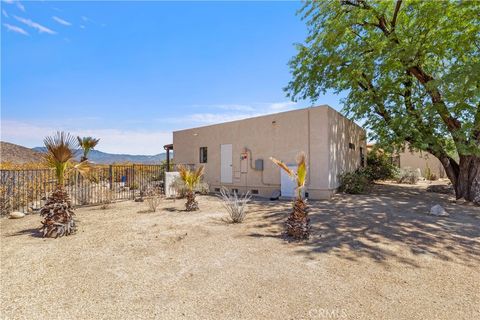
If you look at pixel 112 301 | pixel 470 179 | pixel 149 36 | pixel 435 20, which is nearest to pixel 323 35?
pixel 435 20

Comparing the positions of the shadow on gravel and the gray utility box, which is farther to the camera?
the gray utility box

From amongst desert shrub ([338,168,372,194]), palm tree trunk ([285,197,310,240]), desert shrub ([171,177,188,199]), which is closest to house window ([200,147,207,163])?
desert shrub ([171,177,188,199])

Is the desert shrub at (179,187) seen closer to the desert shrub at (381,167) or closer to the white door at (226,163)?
the white door at (226,163)

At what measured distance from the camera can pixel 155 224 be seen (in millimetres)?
6379

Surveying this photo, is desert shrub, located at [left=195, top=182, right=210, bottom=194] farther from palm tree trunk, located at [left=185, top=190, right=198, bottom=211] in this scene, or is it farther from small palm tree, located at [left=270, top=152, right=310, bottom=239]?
small palm tree, located at [left=270, top=152, right=310, bottom=239]

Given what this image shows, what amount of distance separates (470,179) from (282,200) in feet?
22.4

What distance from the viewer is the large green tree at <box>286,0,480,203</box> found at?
8.27 metres

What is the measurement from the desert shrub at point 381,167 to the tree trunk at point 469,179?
554 cm

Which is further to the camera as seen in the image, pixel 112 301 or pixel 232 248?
pixel 232 248

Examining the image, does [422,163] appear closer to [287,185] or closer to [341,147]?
[341,147]

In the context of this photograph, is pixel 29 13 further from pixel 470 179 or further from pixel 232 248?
pixel 470 179

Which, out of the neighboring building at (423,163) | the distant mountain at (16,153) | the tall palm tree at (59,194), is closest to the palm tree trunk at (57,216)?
the tall palm tree at (59,194)

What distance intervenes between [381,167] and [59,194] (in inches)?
654

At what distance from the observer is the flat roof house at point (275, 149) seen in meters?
9.73
